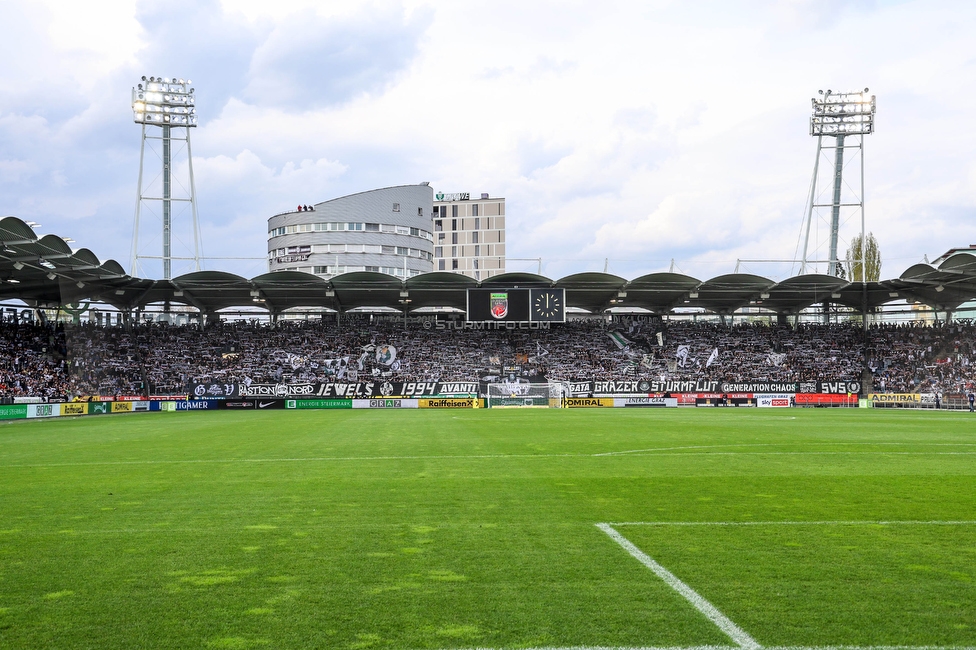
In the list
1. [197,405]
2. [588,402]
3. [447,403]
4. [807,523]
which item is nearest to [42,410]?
[197,405]

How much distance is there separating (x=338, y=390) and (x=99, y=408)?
15128mm

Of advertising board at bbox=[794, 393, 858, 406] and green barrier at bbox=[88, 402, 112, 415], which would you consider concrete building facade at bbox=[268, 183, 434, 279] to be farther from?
advertising board at bbox=[794, 393, 858, 406]

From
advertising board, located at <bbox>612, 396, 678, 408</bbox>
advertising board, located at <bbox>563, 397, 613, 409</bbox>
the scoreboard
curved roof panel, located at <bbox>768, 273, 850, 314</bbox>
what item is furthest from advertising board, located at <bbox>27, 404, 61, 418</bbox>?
curved roof panel, located at <bbox>768, 273, 850, 314</bbox>

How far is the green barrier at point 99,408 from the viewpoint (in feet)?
145

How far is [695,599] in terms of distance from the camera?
5957 millimetres

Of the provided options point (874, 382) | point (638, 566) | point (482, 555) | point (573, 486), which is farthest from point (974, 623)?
point (874, 382)

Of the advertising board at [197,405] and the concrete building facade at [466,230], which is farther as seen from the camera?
the concrete building facade at [466,230]

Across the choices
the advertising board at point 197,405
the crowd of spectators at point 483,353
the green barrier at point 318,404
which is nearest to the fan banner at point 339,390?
the advertising board at point 197,405

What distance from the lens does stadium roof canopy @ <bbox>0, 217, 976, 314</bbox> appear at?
49906mm

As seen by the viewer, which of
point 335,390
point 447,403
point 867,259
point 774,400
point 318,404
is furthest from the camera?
point 867,259

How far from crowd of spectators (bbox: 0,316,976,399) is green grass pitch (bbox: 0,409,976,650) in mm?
42079

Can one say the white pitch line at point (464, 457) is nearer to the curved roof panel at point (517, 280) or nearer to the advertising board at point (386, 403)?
the advertising board at point (386, 403)

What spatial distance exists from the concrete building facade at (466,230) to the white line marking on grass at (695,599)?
118 metres

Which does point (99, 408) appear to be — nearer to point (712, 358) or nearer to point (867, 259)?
point (712, 358)
